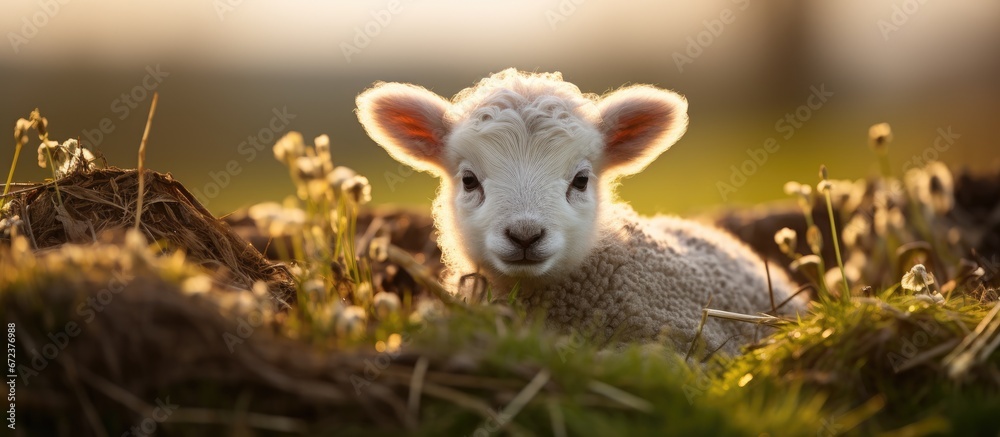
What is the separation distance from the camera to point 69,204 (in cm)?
388

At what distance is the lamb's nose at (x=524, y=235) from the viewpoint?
418 centimetres

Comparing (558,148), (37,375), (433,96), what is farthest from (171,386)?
(433,96)

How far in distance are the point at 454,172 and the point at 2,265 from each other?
3.05m

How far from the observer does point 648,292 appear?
4914mm

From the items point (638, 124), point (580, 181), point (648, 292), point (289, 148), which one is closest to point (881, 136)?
point (638, 124)

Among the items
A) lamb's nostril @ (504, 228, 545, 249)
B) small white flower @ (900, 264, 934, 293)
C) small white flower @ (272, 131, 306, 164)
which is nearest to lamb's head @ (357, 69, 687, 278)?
lamb's nostril @ (504, 228, 545, 249)

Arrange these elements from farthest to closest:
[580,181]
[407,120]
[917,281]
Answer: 1. [407,120]
2. [580,181]
3. [917,281]

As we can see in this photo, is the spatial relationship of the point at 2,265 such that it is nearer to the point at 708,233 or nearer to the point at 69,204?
the point at 69,204

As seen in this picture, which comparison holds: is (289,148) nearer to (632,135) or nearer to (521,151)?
(521,151)

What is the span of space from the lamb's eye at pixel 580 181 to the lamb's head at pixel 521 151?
0.4 inches

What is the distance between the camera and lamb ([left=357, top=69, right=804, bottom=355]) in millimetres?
4512

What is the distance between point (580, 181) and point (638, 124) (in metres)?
0.65

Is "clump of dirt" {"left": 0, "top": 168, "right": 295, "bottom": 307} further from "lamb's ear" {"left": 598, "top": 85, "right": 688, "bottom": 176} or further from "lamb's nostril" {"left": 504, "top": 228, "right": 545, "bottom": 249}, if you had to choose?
"lamb's ear" {"left": 598, "top": 85, "right": 688, "bottom": 176}

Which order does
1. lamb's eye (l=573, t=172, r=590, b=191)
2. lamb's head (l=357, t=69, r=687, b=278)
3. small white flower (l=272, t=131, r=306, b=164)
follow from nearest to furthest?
small white flower (l=272, t=131, r=306, b=164)
lamb's head (l=357, t=69, r=687, b=278)
lamb's eye (l=573, t=172, r=590, b=191)
